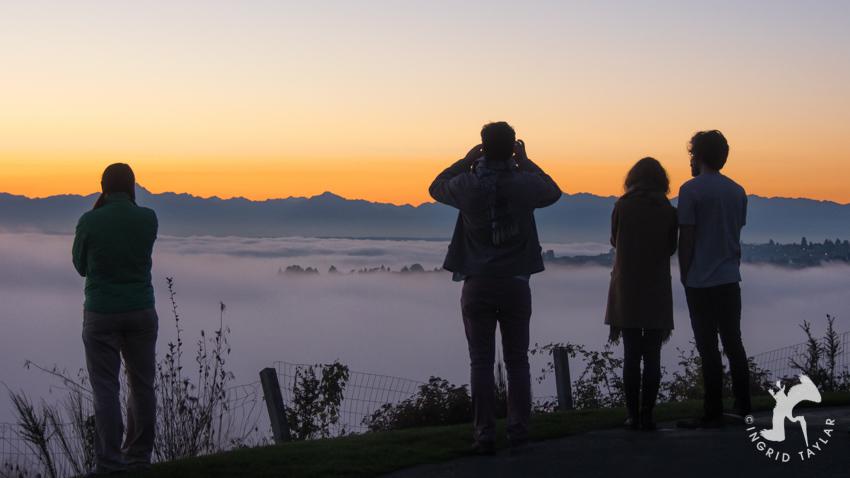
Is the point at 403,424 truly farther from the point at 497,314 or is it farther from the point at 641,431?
the point at 497,314

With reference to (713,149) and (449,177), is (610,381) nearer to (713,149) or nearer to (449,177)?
(713,149)

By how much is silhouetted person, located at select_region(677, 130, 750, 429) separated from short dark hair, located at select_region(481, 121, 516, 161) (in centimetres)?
139

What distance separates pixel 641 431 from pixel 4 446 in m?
6.09

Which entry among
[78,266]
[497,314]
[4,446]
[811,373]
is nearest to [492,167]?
[497,314]

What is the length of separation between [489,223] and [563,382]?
14.9 ft

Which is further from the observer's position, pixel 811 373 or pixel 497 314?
pixel 811 373

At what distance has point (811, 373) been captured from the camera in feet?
31.8

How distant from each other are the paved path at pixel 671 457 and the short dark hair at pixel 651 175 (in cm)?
168

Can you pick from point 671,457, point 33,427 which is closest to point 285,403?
point 33,427

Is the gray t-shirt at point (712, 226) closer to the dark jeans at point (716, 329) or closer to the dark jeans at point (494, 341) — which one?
the dark jeans at point (716, 329)

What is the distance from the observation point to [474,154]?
493 cm

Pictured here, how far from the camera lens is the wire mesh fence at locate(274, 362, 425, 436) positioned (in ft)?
27.6

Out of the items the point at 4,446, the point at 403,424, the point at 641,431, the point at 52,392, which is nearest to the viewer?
the point at 641,431

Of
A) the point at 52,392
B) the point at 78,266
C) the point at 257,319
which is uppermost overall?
the point at 78,266
